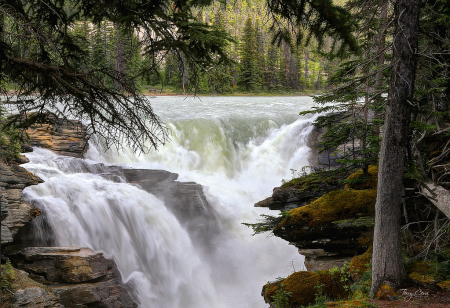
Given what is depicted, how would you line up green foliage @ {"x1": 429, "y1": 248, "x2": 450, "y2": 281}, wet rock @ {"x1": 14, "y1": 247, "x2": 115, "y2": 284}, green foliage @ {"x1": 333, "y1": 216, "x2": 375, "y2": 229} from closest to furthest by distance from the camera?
green foliage @ {"x1": 429, "y1": 248, "x2": 450, "y2": 281}, green foliage @ {"x1": 333, "y1": 216, "x2": 375, "y2": 229}, wet rock @ {"x1": 14, "y1": 247, "x2": 115, "y2": 284}

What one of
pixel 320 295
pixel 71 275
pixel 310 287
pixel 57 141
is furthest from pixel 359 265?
pixel 57 141

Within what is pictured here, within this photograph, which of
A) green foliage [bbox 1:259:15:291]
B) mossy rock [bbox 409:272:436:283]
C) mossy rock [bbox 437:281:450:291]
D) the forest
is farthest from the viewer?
green foliage [bbox 1:259:15:291]

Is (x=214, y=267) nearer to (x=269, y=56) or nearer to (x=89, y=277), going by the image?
(x=89, y=277)

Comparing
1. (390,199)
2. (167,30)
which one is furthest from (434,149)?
(167,30)

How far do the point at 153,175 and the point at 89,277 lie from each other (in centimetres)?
693

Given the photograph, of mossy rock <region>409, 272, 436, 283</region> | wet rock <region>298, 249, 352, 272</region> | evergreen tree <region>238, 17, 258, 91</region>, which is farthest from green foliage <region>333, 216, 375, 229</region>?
evergreen tree <region>238, 17, 258, 91</region>

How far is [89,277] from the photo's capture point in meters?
9.03

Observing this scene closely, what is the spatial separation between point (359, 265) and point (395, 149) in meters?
3.42

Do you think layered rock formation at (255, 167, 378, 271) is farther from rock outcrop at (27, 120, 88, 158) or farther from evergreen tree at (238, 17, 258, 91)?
evergreen tree at (238, 17, 258, 91)

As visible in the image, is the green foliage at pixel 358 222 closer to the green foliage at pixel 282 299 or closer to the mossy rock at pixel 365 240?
the mossy rock at pixel 365 240

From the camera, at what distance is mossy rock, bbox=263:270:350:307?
26.3ft

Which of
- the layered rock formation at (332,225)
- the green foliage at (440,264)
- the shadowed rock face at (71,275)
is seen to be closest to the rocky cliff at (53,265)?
the shadowed rock face at (71,275)

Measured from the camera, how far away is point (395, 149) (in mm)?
5422

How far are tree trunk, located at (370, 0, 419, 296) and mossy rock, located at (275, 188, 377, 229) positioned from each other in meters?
2.74
